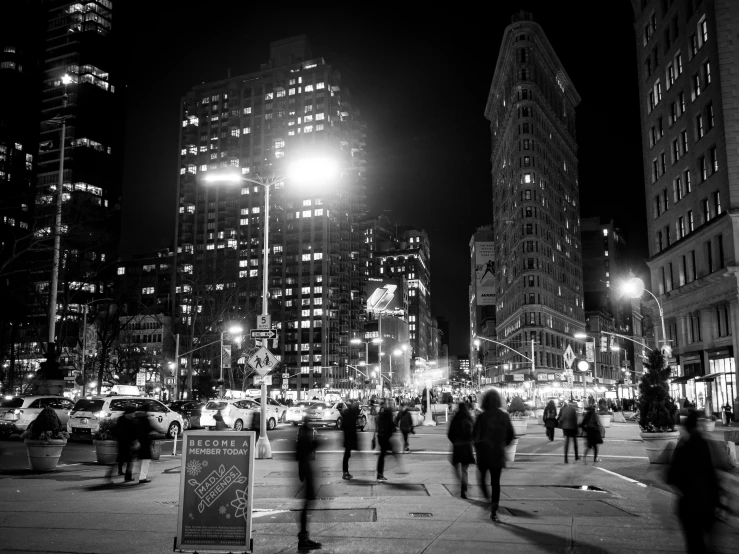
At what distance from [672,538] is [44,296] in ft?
161

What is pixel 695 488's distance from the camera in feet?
23.8

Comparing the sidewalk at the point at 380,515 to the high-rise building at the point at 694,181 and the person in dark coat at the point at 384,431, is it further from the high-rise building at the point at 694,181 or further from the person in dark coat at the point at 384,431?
the high-rise building at the point at 694,181

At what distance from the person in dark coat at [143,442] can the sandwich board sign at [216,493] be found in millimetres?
8045

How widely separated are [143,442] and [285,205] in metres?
169

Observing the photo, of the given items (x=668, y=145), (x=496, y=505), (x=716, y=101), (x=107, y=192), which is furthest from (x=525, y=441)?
(x=107, y=192)

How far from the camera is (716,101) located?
→ 43969 mm

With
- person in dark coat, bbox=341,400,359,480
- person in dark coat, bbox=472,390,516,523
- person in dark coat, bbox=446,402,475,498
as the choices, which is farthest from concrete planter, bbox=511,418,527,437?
person in dark coat, bbox=472,390,516,523

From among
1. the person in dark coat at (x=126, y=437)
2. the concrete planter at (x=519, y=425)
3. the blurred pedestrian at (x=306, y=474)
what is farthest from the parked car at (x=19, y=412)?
the blurred pedestrian at (x=306, y=474)

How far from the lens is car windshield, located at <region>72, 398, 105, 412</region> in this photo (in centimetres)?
2855

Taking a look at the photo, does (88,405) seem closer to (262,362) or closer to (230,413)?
(230,413)

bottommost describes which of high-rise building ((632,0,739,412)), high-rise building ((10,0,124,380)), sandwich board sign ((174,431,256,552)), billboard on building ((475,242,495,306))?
sandwich board sign ((174,431,256,552))

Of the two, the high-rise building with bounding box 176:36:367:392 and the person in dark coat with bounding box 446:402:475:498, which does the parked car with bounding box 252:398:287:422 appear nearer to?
the person in dark coat with bounding box 446:402:475:498

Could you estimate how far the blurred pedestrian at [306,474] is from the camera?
29.6ft

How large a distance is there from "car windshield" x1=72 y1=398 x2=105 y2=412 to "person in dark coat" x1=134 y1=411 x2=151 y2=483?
1417 cm
